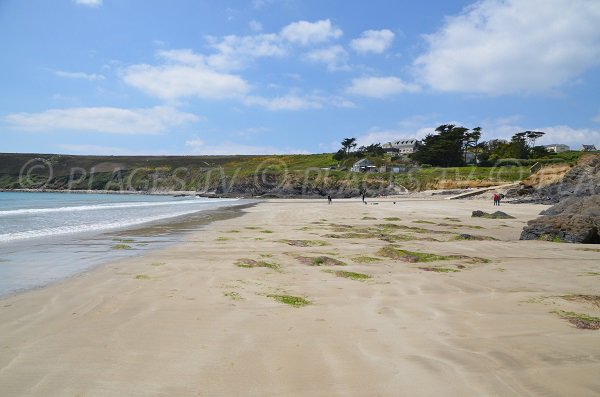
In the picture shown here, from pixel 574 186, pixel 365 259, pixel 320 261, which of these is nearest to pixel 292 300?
pixel 320 261

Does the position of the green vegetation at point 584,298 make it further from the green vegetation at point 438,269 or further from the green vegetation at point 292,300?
the green vegetation at point 292,300

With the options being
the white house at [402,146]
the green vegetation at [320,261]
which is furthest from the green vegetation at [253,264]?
the white house at [402,146]

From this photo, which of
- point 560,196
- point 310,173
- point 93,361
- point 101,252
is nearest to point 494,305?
point 93,361

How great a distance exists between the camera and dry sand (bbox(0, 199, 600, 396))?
355 cm

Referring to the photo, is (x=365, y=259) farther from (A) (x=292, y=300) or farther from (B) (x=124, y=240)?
(B) (x=124, y=240)

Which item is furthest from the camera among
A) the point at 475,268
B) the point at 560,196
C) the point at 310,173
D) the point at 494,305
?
the point at 310,173

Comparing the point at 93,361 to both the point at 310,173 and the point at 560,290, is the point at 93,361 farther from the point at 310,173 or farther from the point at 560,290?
the point at 310,173

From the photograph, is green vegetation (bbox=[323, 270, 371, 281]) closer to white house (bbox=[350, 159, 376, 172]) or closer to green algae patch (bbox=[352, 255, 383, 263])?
green algae patch (bbox=[352, 255, 383, 263])

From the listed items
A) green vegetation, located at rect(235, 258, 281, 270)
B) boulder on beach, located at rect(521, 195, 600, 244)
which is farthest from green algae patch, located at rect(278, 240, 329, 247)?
boulder on beach, located at rect(521, 195, 600, 244)

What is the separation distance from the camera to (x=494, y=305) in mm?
6090

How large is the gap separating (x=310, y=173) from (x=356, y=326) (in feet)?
279

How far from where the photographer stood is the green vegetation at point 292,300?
6.15m

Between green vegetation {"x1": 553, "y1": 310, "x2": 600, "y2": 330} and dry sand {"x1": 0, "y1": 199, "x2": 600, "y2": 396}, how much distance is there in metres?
0.15

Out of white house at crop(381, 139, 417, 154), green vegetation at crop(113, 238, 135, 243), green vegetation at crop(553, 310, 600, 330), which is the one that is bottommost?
green vegetation at crop(113, 238, 135, 243)
